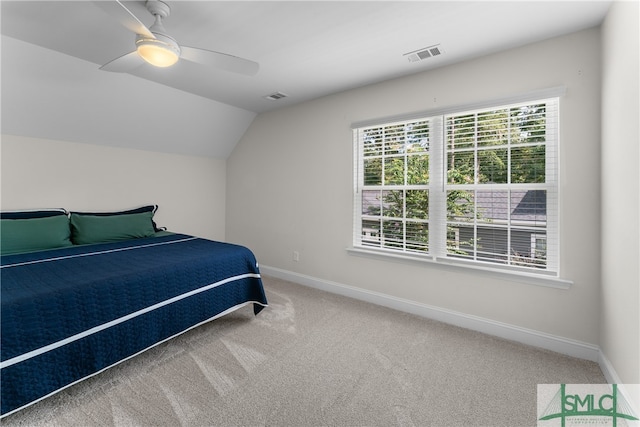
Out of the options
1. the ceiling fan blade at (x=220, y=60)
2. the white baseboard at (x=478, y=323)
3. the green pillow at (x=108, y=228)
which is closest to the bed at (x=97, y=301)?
the green pillow at (x=108, y=228)

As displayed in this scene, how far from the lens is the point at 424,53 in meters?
2.46

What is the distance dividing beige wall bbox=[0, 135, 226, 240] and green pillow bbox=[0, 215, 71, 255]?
38 cm

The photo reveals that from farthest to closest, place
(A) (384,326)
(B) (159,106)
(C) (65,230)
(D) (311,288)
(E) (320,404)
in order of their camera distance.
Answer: (D) (311,288)
(B) (159,106)
(C) (65,230)
(A) (384,326)
(E) (320,404)

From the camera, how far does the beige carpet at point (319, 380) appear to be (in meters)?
1.57

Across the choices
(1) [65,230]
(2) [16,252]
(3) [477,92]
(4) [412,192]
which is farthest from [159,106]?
(3) [477,92]

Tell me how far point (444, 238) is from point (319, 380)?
1.71 meters

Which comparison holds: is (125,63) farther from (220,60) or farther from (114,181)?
(114,181)

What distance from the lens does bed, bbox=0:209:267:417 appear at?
4.91ft

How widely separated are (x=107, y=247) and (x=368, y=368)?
2.62 m

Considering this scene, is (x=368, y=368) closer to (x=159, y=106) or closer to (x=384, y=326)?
(x=384, y=326)

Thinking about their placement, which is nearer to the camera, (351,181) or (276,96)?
(351,181)

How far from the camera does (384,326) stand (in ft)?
8.68

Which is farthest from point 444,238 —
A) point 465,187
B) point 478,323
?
point 478,323

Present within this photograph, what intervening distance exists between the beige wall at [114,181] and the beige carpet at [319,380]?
2163 millimetres
